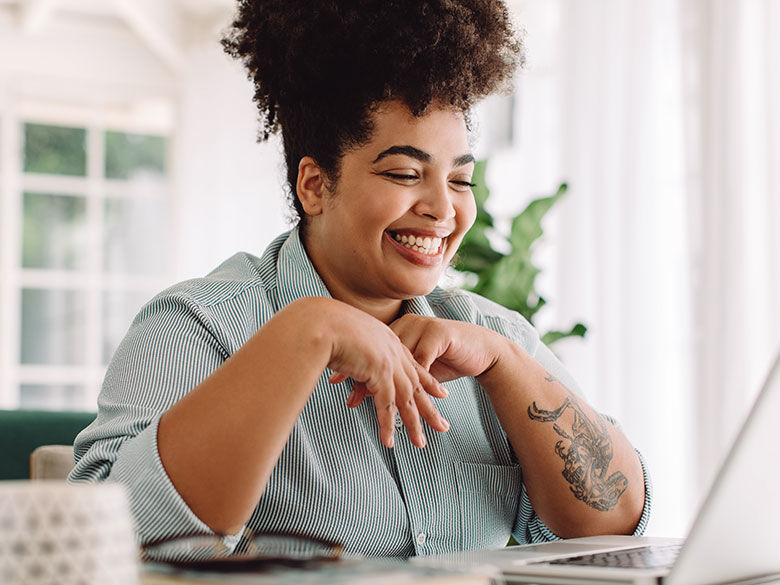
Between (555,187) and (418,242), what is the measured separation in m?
2.66

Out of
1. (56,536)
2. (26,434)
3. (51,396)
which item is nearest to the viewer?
(56,536)

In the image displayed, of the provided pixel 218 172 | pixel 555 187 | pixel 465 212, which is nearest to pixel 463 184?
pixel 465 212

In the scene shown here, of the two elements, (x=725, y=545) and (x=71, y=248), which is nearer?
(x=725, y=545)

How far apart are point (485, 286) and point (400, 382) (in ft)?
5.69

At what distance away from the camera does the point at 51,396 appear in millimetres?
5250

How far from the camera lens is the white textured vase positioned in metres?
0.49

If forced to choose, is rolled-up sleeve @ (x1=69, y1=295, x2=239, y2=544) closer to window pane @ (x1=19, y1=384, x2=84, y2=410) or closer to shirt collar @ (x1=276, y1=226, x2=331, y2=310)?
shirt collar @ (x1=276, y1=226, x2=331, y2=310)

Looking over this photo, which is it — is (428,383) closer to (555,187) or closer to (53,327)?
(555,187)

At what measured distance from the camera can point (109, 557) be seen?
51cm

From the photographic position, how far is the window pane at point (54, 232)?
5234 mm

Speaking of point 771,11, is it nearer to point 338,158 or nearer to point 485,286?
point 485,286

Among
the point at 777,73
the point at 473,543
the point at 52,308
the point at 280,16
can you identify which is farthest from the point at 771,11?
the point at 52,308

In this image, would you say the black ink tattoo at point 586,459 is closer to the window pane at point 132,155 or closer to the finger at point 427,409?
the finger at point 427,409

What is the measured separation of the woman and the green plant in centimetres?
117
